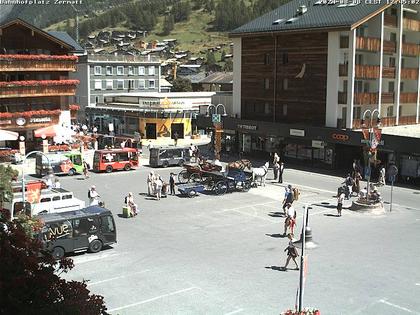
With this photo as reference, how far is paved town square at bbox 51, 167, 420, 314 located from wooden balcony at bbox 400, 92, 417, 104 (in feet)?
65.3

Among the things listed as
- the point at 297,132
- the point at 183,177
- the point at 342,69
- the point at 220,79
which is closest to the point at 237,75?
the point at 297,132

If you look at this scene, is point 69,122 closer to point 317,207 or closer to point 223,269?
point 317,207

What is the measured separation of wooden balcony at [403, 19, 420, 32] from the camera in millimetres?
53625

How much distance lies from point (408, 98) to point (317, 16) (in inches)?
458

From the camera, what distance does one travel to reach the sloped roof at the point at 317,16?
159 feet

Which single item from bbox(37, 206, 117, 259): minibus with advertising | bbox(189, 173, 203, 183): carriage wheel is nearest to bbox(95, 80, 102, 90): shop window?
bbox(189, 173, 203, 183): carriage wheel

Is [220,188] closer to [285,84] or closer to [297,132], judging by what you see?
[297,132]

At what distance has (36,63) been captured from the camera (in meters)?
57.7

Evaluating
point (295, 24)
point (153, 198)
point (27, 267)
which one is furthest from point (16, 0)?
point (295, 24)

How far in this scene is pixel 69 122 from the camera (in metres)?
60.9

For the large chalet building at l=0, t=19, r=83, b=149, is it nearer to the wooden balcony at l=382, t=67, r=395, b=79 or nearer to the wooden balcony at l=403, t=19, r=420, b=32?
the wooden balcony at l=382, t=67, r=395, b=79

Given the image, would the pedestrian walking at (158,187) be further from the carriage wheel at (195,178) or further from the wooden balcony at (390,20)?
the wooden balcony at (390,20)

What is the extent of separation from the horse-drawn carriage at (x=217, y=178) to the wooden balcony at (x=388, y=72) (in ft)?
56.6

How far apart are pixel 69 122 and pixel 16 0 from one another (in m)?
40.8
